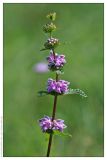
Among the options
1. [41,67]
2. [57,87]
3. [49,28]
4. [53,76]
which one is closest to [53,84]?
[57,87]

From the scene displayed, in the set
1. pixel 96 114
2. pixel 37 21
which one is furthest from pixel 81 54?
pixel 96 114

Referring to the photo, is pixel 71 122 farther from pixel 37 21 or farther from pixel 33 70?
pixel 37 21

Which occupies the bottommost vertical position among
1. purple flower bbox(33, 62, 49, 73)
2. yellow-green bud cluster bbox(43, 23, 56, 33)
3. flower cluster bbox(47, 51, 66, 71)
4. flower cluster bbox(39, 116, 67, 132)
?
flower cluster bbox(39, 116, 67, 132)

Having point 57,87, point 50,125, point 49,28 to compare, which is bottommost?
point 50,125

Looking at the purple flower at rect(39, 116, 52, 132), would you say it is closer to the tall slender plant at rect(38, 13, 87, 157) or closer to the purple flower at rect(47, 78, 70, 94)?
the tall slender plant at rect(38, 13, 87, 157)

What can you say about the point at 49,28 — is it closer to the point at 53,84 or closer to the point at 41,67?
the point at 53,84

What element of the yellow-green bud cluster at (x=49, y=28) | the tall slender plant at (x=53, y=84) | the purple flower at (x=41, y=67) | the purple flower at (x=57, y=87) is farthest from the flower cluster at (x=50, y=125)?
the purple flower at (x=41, y=67)

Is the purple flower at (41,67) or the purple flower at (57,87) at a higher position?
the purple flower at (41,67)

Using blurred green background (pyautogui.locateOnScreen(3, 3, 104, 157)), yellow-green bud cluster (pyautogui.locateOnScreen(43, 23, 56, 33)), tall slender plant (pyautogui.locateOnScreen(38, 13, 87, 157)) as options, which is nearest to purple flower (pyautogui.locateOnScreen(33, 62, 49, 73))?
blurred green background (pyautogui.locateOnScreen(3, 3, 104, 157))

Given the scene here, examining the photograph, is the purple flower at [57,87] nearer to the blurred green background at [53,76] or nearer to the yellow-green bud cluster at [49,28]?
the yellow-green bud cluster at [49,28]
